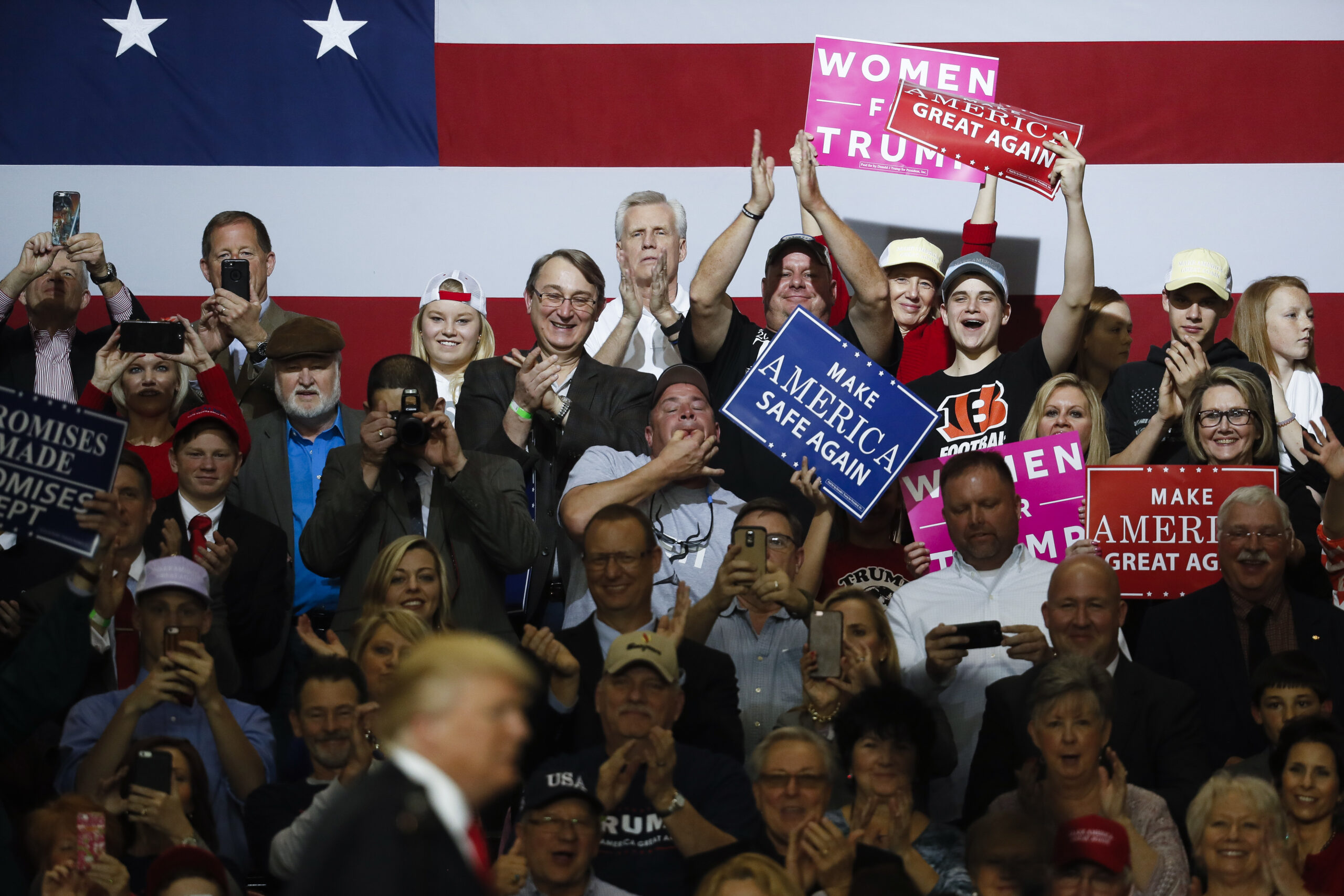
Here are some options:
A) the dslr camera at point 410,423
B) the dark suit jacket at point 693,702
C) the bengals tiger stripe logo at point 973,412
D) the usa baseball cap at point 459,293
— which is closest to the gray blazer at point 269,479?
the dslr camera at point 410,423

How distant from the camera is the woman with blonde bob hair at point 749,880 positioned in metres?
3.47

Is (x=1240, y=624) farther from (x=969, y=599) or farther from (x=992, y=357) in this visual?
(x=992, y=357)

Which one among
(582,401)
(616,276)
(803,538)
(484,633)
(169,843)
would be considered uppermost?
(616,276)

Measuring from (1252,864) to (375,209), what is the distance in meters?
4.48

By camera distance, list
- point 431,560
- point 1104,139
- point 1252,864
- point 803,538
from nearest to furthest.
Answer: point 1252,864 → point 431,560 → point 803,538 → point 1104,139

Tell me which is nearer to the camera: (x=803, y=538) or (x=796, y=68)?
(x=803, y=538)

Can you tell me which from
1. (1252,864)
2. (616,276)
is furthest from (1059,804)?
(616,276)

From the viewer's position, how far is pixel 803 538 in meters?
4.86

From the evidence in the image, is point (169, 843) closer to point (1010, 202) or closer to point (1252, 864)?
point (1252, 864)

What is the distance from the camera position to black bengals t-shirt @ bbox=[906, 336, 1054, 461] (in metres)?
5.02

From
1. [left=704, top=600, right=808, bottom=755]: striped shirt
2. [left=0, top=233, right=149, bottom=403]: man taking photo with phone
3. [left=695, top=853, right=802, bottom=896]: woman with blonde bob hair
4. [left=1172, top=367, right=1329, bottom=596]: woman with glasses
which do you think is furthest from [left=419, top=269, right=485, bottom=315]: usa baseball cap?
[left=695, top=853, right=802, bottom=896]: woman with blonde bob hair

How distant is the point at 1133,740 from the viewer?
4.04 metres

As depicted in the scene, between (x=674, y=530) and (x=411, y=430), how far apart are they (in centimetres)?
83

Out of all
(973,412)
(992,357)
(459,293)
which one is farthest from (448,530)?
(992,357)
